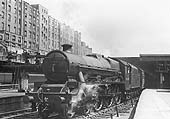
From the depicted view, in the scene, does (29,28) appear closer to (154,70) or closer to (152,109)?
(154,70)

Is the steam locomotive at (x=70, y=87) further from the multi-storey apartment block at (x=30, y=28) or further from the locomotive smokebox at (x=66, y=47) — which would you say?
the multi-storey apartment block at (x=30, y=28)

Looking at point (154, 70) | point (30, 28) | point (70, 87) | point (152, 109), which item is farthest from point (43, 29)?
point (70, 87)

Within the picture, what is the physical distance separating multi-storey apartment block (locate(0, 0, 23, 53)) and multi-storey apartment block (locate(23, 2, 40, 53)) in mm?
2027

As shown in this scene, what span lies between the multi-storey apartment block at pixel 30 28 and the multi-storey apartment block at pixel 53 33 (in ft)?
17.8

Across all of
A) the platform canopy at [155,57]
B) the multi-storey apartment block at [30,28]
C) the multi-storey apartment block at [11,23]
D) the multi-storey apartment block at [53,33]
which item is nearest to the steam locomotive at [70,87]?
the platform canopy at [155,57]

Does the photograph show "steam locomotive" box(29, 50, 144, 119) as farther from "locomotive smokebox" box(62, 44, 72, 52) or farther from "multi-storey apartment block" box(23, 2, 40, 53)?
"multi-storey apartment block" box(23, 2, 40, 53)

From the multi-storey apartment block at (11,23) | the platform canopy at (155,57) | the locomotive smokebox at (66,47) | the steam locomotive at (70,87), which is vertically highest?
the multi-storey apartment block at (11,23)

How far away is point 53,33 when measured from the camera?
61375mm

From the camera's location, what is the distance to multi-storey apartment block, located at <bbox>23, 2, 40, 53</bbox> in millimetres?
48938

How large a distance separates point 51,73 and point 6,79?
17302 millimetres

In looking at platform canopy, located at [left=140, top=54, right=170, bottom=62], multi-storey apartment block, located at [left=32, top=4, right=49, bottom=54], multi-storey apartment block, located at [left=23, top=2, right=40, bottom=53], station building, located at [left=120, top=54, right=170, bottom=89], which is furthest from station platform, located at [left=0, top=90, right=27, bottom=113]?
multi-storey apartment block, located at [left=32, top=4, right=49, bottom=54]

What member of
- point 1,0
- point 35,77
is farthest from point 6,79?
point 1,0

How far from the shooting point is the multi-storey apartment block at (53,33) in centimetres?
5962

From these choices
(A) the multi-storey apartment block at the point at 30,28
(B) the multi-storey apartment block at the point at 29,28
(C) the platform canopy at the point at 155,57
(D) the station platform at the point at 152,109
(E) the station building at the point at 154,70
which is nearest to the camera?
(D) the station platform at the point at 152,109
